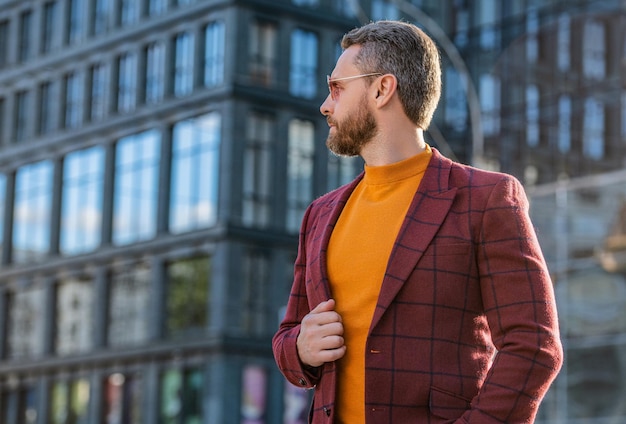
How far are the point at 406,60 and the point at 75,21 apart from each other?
1761 inches

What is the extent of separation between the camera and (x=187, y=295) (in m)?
39.9

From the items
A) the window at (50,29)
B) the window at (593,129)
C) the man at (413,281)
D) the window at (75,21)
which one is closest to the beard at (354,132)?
the man at (413,281)

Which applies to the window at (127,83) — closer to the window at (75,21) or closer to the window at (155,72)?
the window at (155,72)

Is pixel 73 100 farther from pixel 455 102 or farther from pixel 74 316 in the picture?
pixel 455 102

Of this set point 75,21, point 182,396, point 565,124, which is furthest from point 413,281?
point 75,21

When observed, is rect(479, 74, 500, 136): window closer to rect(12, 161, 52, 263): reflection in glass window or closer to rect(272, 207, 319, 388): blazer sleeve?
rect(12, 161, 52, 263): reflection in glass window

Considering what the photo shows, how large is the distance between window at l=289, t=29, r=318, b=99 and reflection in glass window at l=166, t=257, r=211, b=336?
6.09 metres

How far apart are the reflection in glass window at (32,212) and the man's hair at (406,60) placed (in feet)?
143

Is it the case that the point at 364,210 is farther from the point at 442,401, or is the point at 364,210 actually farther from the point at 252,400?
the point at 252,400

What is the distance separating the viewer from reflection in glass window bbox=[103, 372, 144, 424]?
135 ft

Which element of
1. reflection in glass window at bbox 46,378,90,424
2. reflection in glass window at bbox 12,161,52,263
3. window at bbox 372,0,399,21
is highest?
window at bbox 372,0,399,21

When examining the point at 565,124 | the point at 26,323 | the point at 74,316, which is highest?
the point at 565,124

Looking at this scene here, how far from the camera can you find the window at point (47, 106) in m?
46.5

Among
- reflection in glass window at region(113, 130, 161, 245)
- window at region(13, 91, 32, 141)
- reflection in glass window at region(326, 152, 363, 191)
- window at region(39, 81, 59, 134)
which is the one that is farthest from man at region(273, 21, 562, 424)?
window at region(13, 91, 32, 141)
